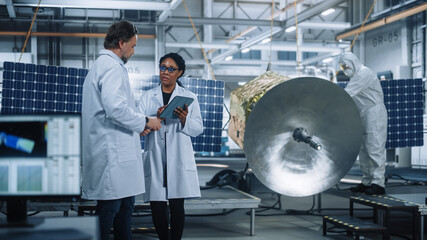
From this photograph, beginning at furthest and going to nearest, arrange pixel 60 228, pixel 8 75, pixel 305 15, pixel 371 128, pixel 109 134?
pixel 305 15 < pixel 371 128 < pixel 8 75 < pixel 109 134 < pixel 60 228

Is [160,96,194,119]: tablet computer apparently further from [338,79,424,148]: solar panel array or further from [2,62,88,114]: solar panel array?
[338,79,424,148]: solar panel array

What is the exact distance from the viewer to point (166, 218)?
327cm

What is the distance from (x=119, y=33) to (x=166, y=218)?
56.2 inches

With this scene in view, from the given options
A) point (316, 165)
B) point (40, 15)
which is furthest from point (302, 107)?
point (40, 15)

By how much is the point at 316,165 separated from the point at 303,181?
18 centimetres

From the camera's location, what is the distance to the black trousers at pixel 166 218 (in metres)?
3.24

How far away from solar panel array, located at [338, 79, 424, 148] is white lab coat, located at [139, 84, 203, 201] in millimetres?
3585

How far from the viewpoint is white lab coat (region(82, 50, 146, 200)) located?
8.21 ft

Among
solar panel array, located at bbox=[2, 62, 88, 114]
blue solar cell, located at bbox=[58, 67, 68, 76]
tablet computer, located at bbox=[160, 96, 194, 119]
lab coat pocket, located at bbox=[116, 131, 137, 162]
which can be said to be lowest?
lab coat pocket, located at bbox=[116, 131, 137, 162]

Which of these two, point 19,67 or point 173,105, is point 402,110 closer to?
point 173,105

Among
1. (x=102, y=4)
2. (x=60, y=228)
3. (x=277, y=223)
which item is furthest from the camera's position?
(x=102, y=4)

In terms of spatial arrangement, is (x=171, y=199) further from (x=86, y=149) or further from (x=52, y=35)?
(x=52, y=35)

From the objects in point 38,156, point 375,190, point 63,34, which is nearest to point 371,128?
point 375,190

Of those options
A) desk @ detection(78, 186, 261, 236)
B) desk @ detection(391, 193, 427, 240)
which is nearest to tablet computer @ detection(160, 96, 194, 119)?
desk @ detection(78, 186, 261, 236)
